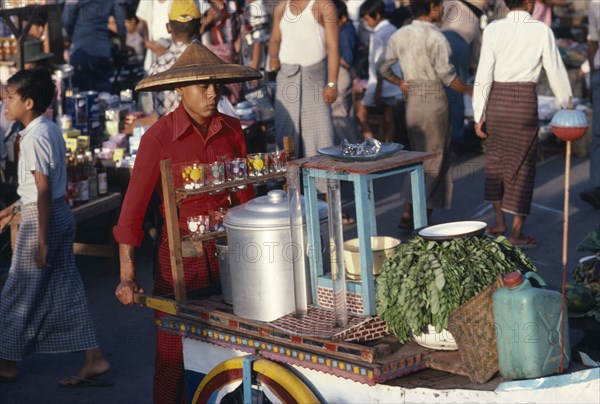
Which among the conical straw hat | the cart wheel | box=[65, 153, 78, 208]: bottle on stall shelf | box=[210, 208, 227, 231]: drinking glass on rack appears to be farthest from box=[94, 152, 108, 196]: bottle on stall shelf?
the cart wheel

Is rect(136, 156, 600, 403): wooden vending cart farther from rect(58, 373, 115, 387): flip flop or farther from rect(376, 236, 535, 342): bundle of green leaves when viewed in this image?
rect(58, 373, 115, 387): flip flop

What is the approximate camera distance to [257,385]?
393cm

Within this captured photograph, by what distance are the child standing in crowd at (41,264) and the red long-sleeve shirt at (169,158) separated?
4.09 feet

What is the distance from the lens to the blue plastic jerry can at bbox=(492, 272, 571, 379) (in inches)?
136

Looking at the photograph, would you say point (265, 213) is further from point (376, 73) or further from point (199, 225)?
point (376, 73)

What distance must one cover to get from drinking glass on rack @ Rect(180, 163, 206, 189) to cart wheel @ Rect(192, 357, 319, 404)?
2.31ft

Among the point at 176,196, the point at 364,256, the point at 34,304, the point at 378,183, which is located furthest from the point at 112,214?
the point at 364,256

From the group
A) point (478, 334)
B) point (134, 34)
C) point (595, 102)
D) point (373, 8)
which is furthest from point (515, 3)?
point (134, 34)

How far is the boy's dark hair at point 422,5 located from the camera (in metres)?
8.27

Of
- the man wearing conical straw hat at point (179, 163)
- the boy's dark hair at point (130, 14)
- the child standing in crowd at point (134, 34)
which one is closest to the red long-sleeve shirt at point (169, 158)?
the man wearing conical straw hat at point (179, 163)

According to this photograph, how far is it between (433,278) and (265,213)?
2.22ft

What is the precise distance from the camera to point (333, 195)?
3.71 metres

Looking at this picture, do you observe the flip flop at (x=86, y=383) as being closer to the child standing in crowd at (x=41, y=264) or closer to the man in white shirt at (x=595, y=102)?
the child standing in crowd at (x=41, y=264)

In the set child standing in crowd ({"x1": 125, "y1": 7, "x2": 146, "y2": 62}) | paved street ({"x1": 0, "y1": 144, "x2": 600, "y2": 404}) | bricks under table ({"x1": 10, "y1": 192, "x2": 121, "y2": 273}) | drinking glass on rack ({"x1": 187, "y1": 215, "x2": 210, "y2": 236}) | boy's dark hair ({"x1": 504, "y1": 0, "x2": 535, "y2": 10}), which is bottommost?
paved street ({"x1": 0, "y1": 144, "x2": 600, "y2": 404})
